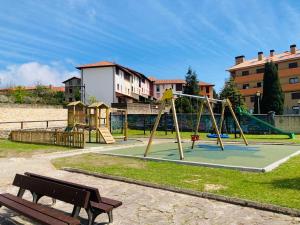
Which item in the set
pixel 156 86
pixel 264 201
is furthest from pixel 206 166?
pixel 156 86

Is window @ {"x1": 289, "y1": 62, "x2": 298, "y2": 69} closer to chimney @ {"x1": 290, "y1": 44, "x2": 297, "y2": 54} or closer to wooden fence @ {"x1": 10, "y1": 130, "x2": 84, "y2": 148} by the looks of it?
chimney @ {"x1": 290, "y1": 44, "x2": 297, "y2": 54}

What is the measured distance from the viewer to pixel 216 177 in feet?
28.8

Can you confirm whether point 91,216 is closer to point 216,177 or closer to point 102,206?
point 102,206

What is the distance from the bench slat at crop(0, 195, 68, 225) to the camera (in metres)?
4.43

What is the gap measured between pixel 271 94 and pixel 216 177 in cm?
4408

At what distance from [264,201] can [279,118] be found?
2730 centimetres

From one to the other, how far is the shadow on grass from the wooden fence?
1183 cm

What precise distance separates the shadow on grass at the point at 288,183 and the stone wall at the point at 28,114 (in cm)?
2333

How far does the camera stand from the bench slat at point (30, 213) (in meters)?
4.43

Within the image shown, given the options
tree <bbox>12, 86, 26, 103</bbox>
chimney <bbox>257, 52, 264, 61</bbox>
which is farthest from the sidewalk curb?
chimney <bbox>257, 52, 264, 61</bbox>

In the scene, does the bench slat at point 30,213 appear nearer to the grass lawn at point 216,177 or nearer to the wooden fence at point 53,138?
the grass lawn at point 216,177

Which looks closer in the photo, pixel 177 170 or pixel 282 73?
pixel 177 170

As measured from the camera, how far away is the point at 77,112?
24.0 meters

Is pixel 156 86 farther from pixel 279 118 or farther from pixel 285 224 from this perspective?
pixel 285 224
